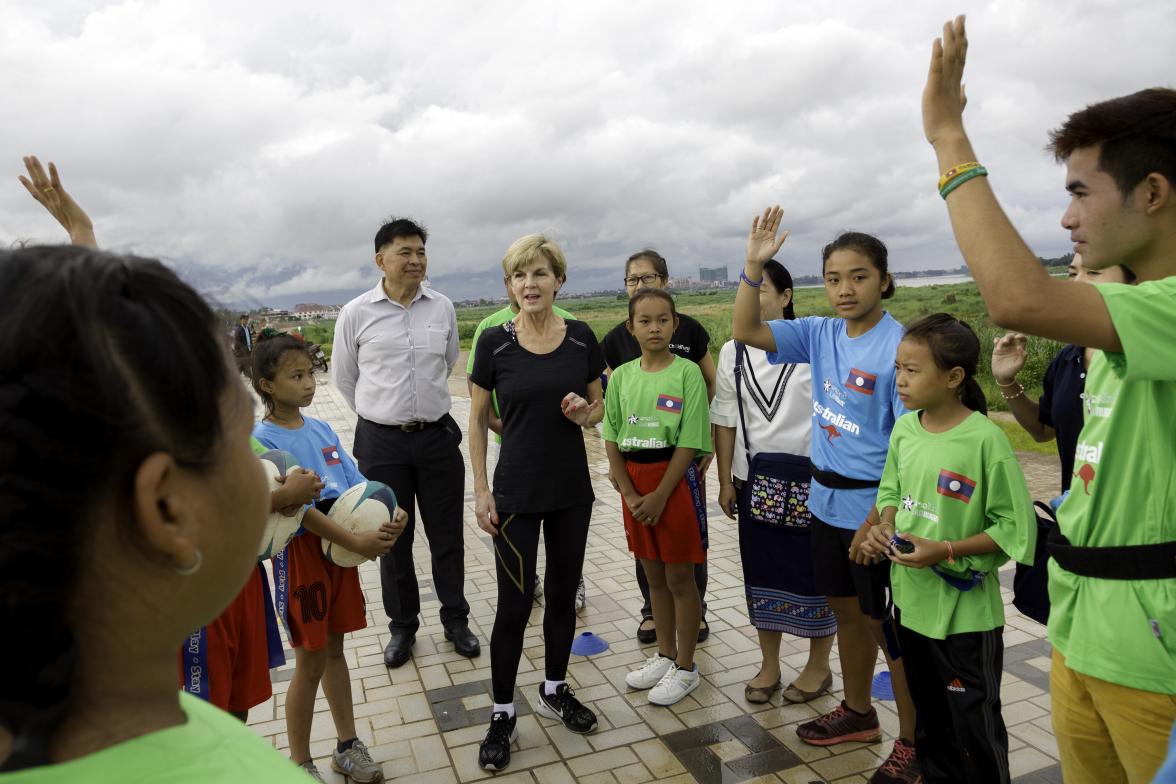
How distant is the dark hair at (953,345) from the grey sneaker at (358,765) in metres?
2.77

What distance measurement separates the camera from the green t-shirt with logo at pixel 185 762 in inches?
26.7

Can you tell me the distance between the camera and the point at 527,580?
3.43 m

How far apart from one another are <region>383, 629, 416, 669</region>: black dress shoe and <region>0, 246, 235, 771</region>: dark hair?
3.88 meters

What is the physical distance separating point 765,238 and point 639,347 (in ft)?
5.50

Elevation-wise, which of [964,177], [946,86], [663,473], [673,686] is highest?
[946,86]

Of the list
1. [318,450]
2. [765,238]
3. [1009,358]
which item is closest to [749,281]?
[765,238]

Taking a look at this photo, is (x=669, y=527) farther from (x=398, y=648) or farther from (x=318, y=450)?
(x=398, y=648)

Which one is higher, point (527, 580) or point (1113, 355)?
point (1113, 355)

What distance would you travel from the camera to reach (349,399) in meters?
4.85

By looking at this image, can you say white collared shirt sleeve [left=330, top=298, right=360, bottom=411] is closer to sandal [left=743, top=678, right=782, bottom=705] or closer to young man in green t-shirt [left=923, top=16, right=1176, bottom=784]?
sandal [left=743, top=678, right=782, bottom=705]

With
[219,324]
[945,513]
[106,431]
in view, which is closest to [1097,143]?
[945,513]

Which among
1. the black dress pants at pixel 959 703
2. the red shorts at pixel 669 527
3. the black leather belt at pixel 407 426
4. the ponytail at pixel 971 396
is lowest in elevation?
the black dress pants at pixel 959 703

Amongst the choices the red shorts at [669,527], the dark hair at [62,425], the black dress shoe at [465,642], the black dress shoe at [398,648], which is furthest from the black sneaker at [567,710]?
the dark hair at [62,425]

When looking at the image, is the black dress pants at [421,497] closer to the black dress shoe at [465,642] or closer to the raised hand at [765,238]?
the black dress shoe at [465,642]
